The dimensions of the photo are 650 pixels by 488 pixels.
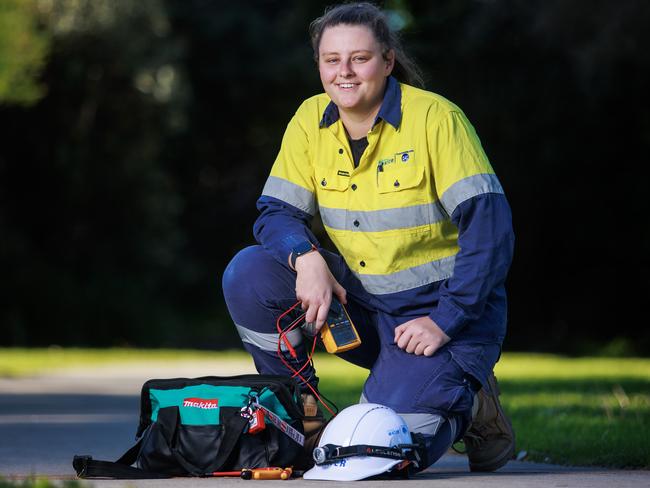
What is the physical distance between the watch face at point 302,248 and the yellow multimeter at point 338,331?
226 mm

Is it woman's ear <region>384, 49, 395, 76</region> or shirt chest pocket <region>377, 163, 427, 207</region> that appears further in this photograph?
woman's ear <region>384, 49, 395, 76</region>

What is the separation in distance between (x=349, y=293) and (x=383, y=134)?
2.23 feet

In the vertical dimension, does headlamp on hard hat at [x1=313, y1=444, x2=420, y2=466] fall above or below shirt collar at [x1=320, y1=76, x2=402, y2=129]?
below

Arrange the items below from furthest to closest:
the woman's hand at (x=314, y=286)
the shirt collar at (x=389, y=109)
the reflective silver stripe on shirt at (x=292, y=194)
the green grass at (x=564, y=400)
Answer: the green grass at (x=564, y=400) → the reflective silver stripe on shirt at (x=292, y=194) → the shirt collar at (x=389, y=109) → the woman's hand at (x=314, y=286)

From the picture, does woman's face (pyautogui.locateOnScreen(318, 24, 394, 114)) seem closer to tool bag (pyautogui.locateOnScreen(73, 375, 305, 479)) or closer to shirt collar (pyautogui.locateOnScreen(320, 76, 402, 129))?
shirt collar (pyautogui.locateOnScreen(320, 76, 402, 129))

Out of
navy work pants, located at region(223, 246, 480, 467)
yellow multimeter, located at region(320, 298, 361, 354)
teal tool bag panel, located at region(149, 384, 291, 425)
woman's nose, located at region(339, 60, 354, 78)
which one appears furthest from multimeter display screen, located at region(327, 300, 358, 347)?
woman's nose, located at region(339, 60, 354, 78)

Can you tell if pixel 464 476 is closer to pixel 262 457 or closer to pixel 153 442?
pixel 262 457

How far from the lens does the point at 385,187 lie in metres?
5.29

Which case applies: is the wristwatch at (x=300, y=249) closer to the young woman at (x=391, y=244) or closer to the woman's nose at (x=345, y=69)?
the young woman at (x=391, y=244)

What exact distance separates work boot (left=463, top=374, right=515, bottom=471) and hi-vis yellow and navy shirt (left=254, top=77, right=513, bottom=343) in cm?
27

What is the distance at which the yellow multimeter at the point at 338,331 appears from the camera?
208 inches

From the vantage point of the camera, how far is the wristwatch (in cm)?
537

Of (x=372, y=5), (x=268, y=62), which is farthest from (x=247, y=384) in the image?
(x=268, y=62)

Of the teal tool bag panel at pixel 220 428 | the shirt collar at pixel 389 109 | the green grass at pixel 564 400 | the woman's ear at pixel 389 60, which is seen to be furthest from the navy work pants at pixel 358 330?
the green grass at pixel 564 400
